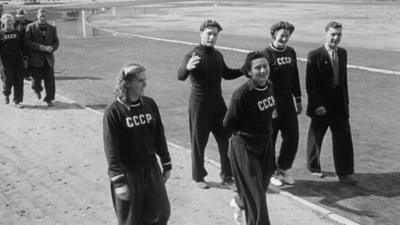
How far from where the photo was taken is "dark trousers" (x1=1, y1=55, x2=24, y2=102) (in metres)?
12.4

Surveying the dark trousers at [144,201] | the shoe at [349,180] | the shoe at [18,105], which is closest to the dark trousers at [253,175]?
the dark trousers at [144,201]

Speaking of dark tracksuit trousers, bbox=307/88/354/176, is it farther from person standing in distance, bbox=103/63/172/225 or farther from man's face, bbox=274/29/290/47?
person standing in distance, bbox=103/63/172/225

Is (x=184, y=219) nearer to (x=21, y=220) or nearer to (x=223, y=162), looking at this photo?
(x=223, y=162)

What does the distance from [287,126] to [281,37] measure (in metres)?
1.22

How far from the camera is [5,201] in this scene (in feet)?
23.0

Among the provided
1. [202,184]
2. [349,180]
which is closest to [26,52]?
[202,184]

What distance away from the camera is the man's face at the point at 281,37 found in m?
6.98

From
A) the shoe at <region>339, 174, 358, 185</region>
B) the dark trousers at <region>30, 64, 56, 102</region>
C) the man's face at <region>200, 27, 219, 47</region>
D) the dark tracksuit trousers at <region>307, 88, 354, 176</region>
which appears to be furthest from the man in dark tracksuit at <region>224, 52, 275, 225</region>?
the dark trousers at <region>30, 64, 56, 102</region>

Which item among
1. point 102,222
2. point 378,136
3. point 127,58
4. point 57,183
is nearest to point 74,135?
point 57,183

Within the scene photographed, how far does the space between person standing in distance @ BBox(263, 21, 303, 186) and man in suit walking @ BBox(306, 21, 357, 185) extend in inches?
9.8

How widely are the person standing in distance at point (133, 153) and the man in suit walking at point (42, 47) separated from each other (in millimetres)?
8097

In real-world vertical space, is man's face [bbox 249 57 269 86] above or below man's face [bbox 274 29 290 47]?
below

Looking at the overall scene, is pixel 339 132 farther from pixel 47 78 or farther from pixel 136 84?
pixel 47 78

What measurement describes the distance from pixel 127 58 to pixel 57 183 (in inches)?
533
